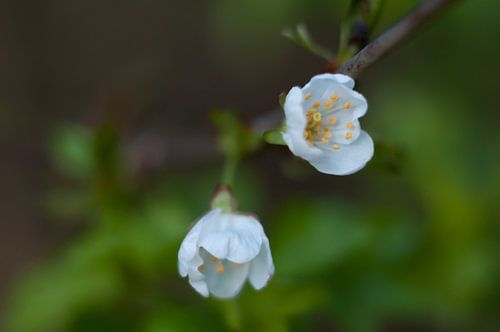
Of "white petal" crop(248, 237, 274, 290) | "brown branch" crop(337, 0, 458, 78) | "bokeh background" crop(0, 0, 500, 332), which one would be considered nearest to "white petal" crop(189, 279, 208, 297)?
"white petal" crop(248, 237, 274, 290)

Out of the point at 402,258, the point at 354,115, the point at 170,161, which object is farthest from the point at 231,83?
the point at 354,115

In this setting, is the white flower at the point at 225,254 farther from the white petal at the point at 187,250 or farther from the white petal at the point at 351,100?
the white petal at the point at 351,100

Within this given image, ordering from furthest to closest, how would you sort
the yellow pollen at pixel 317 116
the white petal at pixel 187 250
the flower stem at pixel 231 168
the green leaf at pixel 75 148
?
1. the green leaf at pixel 75 148
2. the flower stem at pixel 231 168
3. the yellow pollen at pixel 317 116
4. the white petal at pixel 187 250

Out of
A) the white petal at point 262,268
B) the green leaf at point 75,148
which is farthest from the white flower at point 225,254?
the green leaf at point 75,148

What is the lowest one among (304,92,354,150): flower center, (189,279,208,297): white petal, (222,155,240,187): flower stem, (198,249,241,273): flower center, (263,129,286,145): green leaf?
(189,279,208,297): white petal

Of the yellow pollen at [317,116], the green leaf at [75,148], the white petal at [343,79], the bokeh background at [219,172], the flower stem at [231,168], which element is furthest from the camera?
the green leaf at [75,148]

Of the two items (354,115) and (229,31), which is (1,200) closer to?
(229,31)

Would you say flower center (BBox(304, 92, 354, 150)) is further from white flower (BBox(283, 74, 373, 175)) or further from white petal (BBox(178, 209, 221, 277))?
white petal (BBox(178, 209, 221, 277))
